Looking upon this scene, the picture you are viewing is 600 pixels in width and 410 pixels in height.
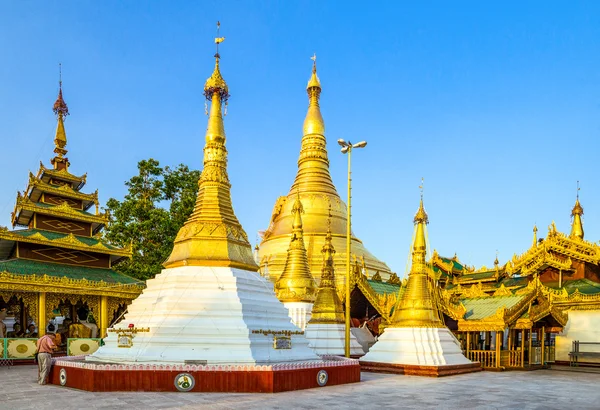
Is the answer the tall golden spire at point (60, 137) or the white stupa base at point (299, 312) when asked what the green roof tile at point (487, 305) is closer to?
the white stupa base at point (299, 312)

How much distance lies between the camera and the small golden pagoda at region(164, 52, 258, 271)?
14977 mm

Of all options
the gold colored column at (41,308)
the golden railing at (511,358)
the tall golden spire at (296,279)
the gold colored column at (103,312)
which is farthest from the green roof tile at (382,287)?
the gold colored column at (41,308)

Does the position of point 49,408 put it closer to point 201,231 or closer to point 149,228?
point 201,231

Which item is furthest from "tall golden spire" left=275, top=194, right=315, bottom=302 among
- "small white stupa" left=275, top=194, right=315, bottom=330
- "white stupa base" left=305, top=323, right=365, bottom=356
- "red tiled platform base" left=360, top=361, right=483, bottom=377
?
"red tiled platform base" left=360, top=361, right=483, bottom=377

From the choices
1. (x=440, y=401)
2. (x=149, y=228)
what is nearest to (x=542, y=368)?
(x=440, y=401)

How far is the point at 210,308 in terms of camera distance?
13.5 m

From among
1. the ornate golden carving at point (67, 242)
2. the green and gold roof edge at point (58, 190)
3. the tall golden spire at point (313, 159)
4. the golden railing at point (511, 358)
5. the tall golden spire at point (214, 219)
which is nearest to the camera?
the tall golden spire at point (214, 219)

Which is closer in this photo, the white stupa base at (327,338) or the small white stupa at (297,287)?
the white stupa base at (327,338)

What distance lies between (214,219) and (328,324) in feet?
27.2

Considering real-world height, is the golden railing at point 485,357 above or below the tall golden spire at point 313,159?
below

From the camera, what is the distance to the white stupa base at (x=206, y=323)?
41.9ft

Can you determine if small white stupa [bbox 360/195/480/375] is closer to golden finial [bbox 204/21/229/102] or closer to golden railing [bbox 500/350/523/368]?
golden railing [bbox 500/350/523/368]

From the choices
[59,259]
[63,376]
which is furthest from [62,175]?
[63,376]

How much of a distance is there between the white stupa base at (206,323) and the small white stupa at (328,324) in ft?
21.6
